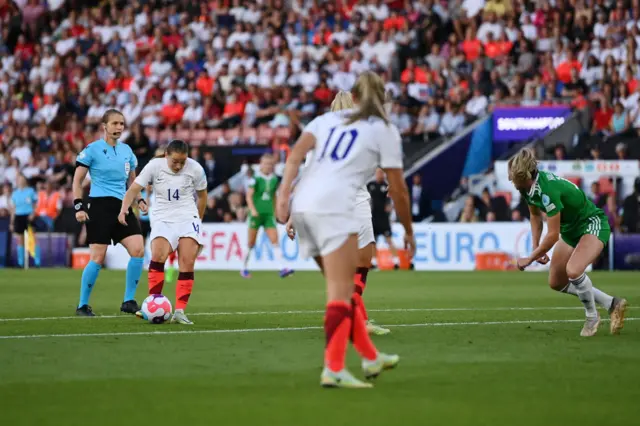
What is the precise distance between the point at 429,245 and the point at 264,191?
5180mm

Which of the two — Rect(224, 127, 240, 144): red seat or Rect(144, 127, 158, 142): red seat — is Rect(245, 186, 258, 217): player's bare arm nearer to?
Rect(224, 127, 240, 144): red seat

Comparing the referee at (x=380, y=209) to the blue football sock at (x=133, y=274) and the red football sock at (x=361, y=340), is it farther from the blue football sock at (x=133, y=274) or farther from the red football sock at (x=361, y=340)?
the red football sock at (x=361, y=340)

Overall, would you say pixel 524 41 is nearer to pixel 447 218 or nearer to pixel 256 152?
pixel 447 218

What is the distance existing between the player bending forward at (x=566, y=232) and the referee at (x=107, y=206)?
5.22m

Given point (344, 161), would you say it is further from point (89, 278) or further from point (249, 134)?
point (249, 134)

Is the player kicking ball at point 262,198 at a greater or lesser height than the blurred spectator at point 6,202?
greater

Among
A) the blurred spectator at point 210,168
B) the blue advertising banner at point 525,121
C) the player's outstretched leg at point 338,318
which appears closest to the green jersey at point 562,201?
the player's outstretched leg at point 338,318

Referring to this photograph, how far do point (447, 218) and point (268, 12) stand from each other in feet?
38.1

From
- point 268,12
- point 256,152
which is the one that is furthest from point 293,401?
point 268,12

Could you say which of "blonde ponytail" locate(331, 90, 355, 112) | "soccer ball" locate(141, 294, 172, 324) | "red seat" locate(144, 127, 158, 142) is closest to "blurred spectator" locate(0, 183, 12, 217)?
"red seat" locate(144, 127, 158, 142)

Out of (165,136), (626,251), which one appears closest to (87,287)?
(626,251)

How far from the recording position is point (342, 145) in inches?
311

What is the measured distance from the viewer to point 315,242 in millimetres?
7922

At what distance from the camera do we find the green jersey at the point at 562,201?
11.1 m
